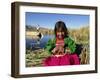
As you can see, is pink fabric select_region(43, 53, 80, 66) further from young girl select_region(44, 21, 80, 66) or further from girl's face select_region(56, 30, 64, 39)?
girl's face select_region(56, 30, 64, 39)

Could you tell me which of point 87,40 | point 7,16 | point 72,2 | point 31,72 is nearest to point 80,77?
point 87,40

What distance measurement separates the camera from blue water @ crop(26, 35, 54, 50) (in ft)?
6.50

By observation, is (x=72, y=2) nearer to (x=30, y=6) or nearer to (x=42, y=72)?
(x=30, y=6)

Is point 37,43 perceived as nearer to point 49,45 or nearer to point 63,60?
point 49,45

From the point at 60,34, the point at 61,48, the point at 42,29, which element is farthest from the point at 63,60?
the point at 42,29

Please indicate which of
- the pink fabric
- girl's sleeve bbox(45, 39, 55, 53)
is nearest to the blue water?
girl's sleeve bbox(45, 39, 55, 53)

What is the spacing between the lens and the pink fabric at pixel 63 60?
207cm

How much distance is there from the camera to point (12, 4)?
76.0 inches

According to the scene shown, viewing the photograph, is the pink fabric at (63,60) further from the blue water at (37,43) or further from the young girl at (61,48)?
the blue water at (37,43)

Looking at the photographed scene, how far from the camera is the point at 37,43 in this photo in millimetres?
2016

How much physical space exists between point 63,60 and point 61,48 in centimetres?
11

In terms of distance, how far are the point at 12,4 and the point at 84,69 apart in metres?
0.86

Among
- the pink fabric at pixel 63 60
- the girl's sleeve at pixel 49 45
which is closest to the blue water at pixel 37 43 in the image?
the girl's sleeve at pixel 49 45

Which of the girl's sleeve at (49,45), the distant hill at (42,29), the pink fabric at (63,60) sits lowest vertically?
the pink fabric at (63,60)
